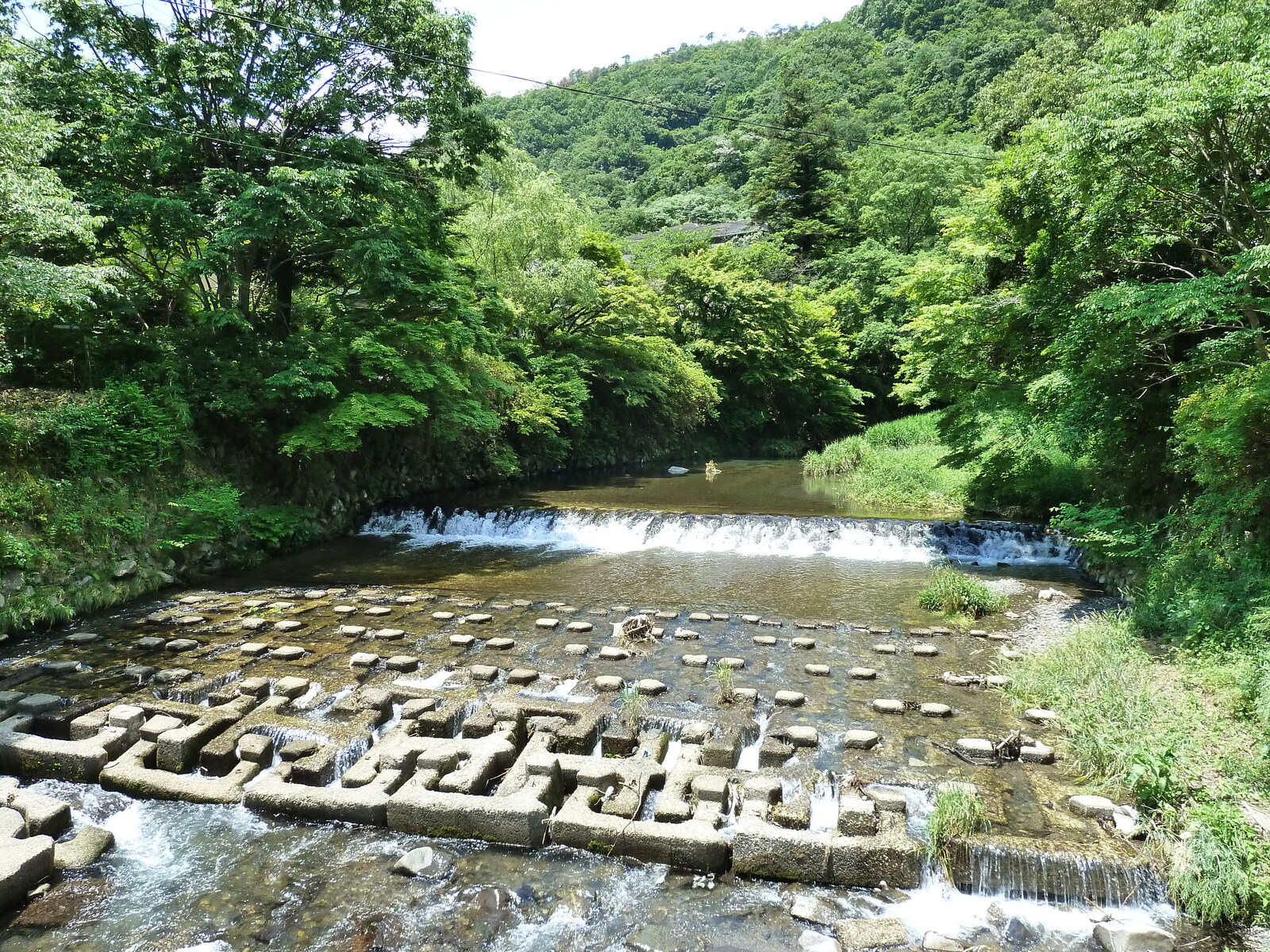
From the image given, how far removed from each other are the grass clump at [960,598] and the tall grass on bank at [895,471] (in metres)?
6.10

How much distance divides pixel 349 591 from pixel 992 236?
12.5 metres

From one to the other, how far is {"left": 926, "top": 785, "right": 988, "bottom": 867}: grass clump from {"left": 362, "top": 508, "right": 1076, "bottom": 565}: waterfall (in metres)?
8.83

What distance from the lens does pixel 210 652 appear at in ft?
26.3

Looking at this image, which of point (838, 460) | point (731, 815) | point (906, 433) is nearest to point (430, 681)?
point (731, 815)

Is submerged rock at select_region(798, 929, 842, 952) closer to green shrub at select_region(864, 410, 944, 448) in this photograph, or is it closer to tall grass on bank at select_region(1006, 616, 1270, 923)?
tall grass on bank at select_region(1006, 616, 1270, 923)

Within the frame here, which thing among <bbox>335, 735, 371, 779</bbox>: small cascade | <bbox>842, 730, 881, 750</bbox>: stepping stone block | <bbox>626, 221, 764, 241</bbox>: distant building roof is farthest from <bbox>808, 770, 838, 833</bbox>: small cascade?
<bbox>626, 221, 764, 241</bbox>: distant building roof

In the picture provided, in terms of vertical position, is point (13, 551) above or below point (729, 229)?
below

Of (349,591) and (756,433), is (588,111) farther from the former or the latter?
(349,591)

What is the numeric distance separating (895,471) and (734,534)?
24.9 feet

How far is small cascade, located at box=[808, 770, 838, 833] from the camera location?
16.1ft

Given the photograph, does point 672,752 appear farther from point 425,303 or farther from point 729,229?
point 729,229

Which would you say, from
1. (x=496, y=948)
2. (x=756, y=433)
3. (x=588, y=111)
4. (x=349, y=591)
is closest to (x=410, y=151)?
(x=349, y=591)

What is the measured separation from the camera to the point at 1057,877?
427 centimetres

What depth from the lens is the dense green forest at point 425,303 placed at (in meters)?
7.59
